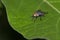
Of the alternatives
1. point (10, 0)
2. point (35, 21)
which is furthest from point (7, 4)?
point (35, 21)

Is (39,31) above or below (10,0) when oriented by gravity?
below

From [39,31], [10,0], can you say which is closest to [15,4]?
[10,0]

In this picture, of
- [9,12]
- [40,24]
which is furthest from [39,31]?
[9,12]

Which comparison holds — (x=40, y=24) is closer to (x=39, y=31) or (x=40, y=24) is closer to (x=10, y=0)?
(x=39, y=31)

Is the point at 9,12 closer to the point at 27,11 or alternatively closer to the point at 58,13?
the point at 27,11
